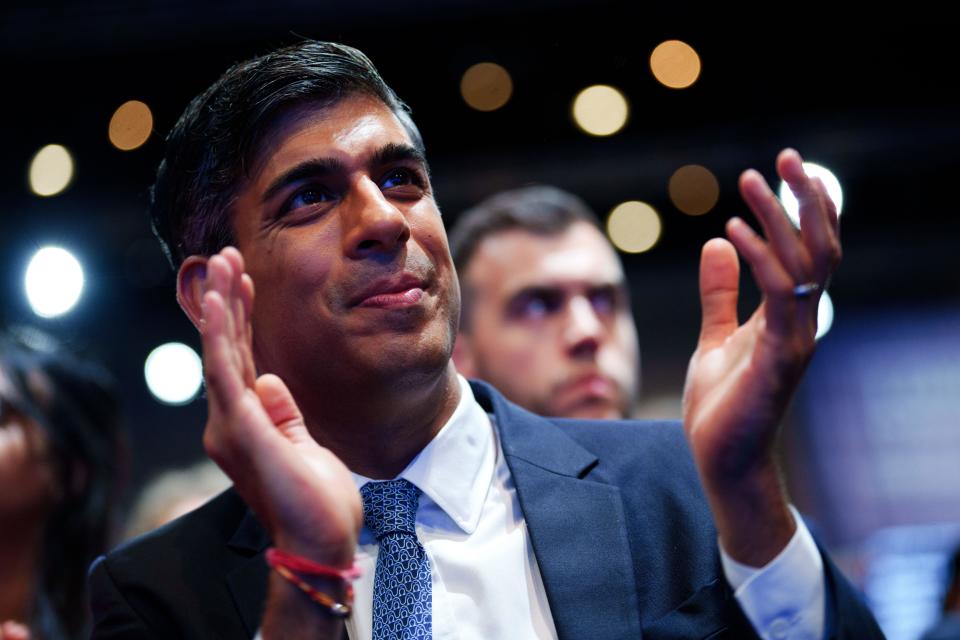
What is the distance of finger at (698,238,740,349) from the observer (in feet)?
5.02

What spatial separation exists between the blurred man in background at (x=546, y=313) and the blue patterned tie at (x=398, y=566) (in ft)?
3.61

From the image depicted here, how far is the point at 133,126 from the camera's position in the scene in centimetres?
232

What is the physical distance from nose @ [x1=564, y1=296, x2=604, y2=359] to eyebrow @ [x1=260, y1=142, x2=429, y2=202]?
3.63ft

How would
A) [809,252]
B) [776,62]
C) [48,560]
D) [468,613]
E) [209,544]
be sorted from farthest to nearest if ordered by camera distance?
[776,62] < [48,560] < [209,544] < [468,613] < [809,252]

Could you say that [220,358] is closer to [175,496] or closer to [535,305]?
[535,305]

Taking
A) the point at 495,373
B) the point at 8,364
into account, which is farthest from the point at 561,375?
the point at 8,364

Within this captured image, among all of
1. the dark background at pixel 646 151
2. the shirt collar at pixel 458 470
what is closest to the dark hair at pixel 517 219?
the dark background at pixel 646 151

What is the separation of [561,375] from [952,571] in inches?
69.2

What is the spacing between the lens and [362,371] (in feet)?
5.70

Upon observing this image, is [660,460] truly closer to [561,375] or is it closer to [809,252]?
[809,252]

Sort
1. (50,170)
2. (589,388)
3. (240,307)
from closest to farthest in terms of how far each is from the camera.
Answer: (240,307) → (589,388) → (50,170)

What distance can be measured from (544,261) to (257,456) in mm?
1787

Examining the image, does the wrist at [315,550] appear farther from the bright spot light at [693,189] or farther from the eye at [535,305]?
the bright spot light at [693,189]

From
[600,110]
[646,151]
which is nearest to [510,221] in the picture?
[600,110]
